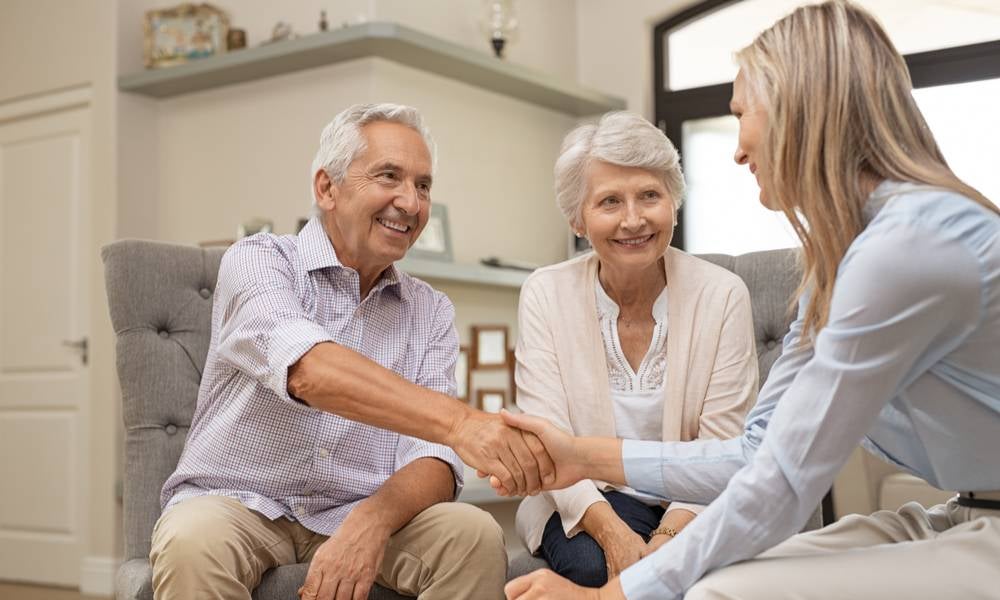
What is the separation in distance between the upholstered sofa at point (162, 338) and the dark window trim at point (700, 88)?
3.28 meters

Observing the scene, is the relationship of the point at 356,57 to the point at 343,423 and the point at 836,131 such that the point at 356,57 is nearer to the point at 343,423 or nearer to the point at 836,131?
the point at 343,423

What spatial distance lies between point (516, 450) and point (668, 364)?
41cm

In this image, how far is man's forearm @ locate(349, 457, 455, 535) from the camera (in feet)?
6.14

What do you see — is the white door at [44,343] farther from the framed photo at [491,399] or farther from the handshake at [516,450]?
the handshake at [516,450]

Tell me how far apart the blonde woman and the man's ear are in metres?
1.04

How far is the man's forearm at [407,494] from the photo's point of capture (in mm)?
1871

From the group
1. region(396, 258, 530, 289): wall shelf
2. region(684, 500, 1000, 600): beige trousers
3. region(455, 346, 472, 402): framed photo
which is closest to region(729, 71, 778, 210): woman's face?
region(684, 500, 1000, 600): beige trousers

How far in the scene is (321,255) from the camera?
6.98 ft

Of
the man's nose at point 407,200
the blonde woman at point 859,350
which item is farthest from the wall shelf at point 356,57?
the blonde woman at point 859,350

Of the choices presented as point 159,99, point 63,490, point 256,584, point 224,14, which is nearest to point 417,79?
point 224,14

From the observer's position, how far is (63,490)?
517 centimetres

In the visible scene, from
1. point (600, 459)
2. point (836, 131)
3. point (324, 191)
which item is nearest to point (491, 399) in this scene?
point (324, 191)

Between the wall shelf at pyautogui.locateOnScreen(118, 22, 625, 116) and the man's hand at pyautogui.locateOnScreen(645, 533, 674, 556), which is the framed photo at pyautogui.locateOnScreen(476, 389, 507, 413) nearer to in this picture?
the wall shelf at pyautogui.locateOnScreen(118, 22, 625, 116)

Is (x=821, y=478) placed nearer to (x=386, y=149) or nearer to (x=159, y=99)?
(x=386, y=149)
